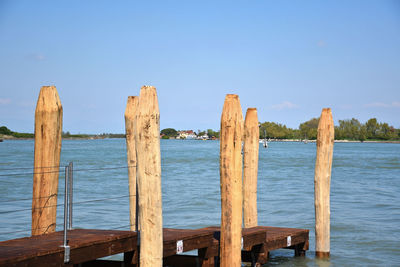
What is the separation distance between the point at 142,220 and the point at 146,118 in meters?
1.27

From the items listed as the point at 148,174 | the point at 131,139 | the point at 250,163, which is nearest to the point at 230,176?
the point at 148,174

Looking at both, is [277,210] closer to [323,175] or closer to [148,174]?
[323,175]

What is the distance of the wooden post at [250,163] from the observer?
1030 cm

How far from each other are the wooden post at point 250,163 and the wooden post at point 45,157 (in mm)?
4467

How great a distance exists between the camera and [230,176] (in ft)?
25.1

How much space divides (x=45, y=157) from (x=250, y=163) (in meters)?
4.67

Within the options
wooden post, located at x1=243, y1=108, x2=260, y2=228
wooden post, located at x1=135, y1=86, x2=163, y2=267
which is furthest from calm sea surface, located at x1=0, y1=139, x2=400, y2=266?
wooden post, located at x1=243, y1=108, x2=260, y2=228

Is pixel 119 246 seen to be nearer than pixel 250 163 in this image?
Yes

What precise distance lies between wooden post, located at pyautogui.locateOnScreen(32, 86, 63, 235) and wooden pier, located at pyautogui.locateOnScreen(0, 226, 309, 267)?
1.07ft

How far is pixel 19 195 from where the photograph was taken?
2534cm

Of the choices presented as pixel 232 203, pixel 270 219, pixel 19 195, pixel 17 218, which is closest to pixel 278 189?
pixel 270 219

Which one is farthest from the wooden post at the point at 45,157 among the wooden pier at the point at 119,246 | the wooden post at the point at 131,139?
the wooden post at the point at 131,139

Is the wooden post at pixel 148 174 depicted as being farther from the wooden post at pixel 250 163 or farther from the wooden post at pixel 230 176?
the wooden post at pixel 250 163

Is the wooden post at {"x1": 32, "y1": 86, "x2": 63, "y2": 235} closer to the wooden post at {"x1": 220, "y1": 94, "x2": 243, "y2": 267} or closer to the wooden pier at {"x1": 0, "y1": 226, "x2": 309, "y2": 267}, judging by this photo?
the wooden pier at {"x1": 0, "y1": 226, "x2": 309, "y2": 267}
